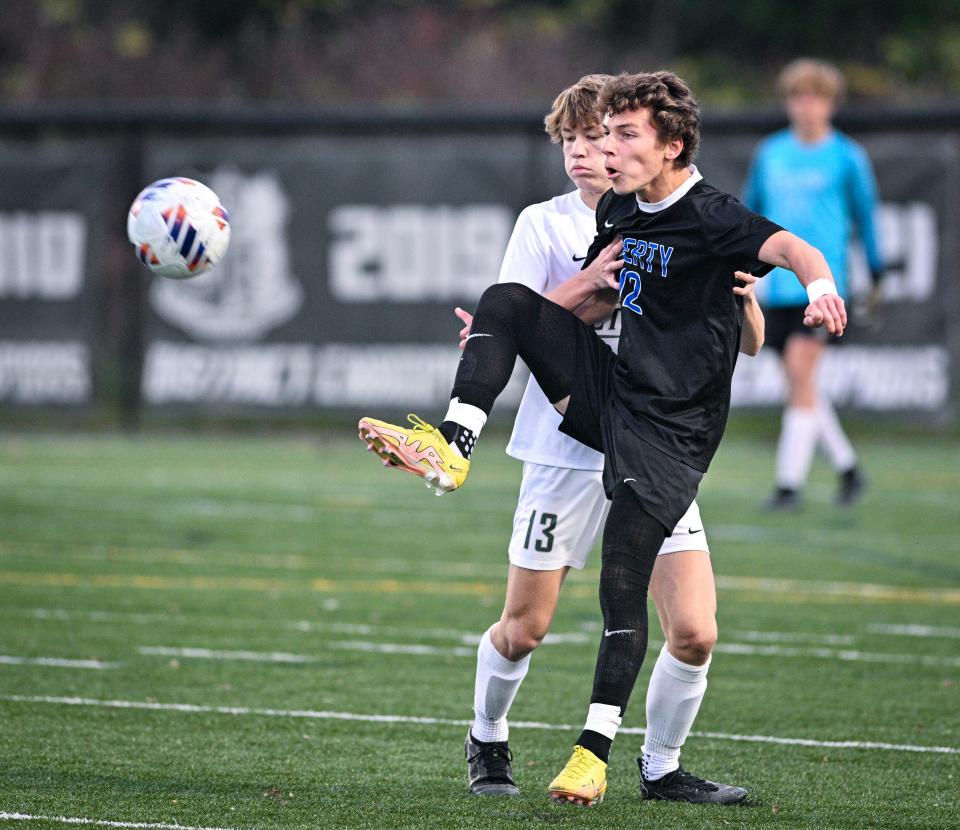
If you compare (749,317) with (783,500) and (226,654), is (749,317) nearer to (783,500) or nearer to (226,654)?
(226,654)

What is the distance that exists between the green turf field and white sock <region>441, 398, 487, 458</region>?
103 centimetres

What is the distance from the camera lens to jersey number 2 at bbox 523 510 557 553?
4.95 m

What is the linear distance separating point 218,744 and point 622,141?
2.40 meters

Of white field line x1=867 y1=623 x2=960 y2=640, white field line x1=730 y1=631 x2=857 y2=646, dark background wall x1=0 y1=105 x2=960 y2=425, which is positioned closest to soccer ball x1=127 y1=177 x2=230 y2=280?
white field line x1=730 y1=631 x2=857 y2=646

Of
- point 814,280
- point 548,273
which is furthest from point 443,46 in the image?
point 814,280

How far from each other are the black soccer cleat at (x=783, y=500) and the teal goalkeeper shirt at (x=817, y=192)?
1.53 m

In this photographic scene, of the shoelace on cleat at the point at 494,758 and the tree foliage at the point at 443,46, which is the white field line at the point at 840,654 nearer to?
the shoelace on cleat at the point at 494,758

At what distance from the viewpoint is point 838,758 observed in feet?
17.9

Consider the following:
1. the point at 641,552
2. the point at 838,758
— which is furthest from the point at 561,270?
the point at 838,758

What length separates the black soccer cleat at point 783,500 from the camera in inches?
458

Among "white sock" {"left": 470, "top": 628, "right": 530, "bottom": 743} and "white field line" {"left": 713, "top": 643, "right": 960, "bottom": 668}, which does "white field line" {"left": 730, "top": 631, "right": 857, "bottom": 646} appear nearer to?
"white field line" {"left": 713, "top": 643, "right": 960, "bottom": 668}

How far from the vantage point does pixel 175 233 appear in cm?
555

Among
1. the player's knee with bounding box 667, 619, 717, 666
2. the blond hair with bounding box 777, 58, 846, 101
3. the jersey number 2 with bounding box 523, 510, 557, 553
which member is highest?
the blond hair with bounding box 777, 58, 846, 101

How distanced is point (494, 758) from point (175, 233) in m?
2.06
